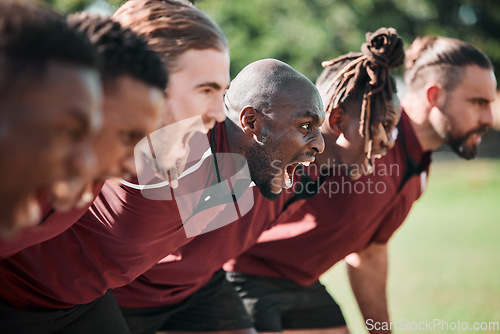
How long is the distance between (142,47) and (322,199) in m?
2.41

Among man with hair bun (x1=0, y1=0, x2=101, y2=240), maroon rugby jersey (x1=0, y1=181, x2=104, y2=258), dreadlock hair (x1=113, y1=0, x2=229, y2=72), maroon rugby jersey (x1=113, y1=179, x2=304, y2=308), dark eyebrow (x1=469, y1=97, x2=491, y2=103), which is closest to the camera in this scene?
man with hair bun (x1=0, y1=0, x2=101, y2=240)

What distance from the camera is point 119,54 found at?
167 cm

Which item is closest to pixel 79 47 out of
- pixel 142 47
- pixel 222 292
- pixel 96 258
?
pixel 142 47

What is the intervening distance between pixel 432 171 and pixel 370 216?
63.9 ft

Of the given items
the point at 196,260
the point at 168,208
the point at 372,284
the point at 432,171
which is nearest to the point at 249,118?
the point at 168,208

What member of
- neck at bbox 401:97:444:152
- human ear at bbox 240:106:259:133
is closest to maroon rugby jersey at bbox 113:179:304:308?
human ear at bbox 240:106:259:133

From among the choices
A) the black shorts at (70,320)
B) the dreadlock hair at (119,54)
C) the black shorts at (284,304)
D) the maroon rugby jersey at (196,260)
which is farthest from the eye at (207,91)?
the black shorts at (284,304)

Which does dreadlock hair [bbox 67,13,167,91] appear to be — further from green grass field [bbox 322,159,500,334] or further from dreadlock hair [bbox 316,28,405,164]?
green grass field [bbox 322,159,500,334]

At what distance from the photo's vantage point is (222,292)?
3812 mm

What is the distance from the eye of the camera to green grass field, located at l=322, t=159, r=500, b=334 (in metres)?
6.25

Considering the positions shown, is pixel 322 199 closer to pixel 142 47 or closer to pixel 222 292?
pixel 222 292

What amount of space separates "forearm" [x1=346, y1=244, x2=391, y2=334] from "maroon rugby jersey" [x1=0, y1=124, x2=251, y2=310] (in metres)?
2.09

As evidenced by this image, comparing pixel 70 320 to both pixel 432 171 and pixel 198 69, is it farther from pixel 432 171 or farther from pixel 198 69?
pixel 432 171

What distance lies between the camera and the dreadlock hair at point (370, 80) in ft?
11.8
